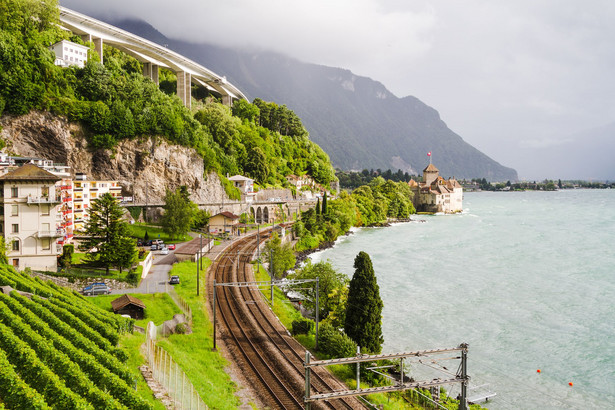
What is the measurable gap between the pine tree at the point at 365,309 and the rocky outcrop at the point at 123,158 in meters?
50.7

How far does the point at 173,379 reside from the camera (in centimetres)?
1998

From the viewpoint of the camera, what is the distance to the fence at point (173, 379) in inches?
725

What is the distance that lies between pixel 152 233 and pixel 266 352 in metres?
42.0

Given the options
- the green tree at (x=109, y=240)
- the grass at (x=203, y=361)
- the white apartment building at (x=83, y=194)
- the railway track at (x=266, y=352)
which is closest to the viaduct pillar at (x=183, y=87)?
the white apartment building at (x=83, y=194)

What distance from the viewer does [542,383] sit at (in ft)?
95.5

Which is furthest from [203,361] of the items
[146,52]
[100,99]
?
[146,52]

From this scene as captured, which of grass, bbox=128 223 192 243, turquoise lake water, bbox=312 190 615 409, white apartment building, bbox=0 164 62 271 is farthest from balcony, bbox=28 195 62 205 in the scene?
turquoise lake water, bbox=312 190 615 409

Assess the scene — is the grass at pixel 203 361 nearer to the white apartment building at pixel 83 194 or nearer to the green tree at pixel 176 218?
the white apartment building at pixel 83 194

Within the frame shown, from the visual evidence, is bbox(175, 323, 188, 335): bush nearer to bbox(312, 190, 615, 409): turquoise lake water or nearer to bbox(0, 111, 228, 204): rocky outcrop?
bbox(312, 190, 615, 409): turquoise lake water

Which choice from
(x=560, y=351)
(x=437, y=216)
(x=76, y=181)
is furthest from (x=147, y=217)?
(x=437, y=216)

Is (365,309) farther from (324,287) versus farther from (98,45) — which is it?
(98,45)

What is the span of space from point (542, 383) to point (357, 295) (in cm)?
1371

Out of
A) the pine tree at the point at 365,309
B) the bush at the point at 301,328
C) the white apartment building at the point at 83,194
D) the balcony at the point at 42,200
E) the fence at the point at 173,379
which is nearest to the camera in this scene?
the fence at the point at 173,379

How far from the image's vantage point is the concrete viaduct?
7750 centimetres
